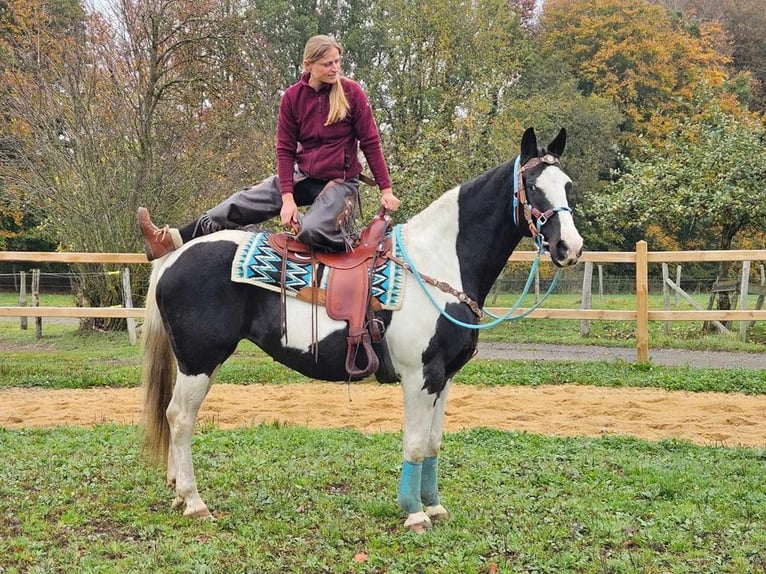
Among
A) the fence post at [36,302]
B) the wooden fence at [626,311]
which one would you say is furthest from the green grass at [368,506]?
the fence post at [36,302]

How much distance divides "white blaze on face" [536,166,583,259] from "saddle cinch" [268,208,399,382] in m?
0.99

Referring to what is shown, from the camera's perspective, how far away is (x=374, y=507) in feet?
14.4

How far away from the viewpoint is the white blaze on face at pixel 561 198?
Result: 385cm

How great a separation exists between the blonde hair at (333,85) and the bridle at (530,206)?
106 centimetres

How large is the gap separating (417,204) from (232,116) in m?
4.82

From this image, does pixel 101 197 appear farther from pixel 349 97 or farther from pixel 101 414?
pixel 349 97

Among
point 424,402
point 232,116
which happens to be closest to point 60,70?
point 232,116

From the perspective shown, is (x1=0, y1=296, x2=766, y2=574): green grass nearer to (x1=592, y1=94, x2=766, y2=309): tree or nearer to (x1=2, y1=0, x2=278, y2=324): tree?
(x1=2, y1=0, x2=278, y2=324): tree

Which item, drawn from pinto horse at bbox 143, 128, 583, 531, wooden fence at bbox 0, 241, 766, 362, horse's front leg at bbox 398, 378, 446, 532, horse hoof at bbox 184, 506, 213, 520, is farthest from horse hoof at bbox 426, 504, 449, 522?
wooden fence at bbox 0, 241, 766, 362

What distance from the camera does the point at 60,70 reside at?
552 inches

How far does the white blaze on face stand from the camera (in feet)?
12.6

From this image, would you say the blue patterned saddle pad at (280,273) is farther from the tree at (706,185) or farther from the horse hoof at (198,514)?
the tree at (706,185)

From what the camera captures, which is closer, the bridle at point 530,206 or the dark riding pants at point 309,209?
the bridle at point 530,206

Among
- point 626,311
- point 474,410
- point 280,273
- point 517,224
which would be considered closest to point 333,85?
point 280,273
